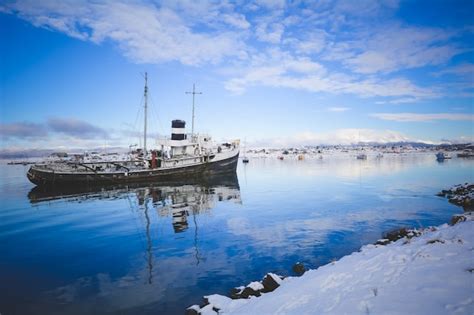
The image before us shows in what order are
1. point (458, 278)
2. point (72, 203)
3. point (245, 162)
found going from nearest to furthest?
point (458, 278) < point (72, 203) < point (245, 162)

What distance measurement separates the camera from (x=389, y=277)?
23.8 feet

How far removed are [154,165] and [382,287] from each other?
43.4 meters

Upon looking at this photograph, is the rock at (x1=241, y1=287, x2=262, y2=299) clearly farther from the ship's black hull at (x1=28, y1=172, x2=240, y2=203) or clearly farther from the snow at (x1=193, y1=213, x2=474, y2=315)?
the ship's black hull at (x1=28, y1=172, x2=240, y2=203)

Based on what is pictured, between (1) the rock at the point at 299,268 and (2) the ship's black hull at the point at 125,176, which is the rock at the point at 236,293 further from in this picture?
(2) the ship's black hull at the point at 125,176

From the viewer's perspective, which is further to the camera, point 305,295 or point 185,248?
point 185,248

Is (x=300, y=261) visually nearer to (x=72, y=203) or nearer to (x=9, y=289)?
(x=9, y=289)

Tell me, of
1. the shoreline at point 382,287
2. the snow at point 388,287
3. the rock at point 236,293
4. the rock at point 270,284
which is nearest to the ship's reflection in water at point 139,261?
the rock at point 236,293

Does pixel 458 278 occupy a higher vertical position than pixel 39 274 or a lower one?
higher

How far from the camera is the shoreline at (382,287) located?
5.60m

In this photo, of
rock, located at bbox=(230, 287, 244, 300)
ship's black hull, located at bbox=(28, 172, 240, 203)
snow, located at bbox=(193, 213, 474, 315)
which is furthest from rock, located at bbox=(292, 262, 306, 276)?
ship's black hull, located at bbox=(28, 172, 240, 203)

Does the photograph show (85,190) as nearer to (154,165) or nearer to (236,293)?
(154,165)

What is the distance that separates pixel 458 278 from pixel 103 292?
11172 mm

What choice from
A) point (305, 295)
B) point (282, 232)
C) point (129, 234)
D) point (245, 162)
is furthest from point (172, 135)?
point (245, 162)

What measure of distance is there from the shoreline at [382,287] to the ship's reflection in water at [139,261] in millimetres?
2238
